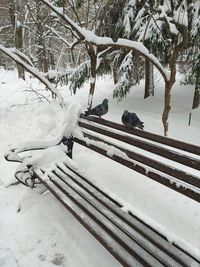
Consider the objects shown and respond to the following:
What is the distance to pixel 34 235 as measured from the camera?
3080 millimetres

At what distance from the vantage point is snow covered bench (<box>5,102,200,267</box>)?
2197mm

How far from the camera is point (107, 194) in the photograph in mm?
2973

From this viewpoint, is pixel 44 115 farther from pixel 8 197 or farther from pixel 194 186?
pixel 194 186

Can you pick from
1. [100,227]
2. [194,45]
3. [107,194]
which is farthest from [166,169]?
[194,45]

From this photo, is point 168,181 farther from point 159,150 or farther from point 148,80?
point 148,80

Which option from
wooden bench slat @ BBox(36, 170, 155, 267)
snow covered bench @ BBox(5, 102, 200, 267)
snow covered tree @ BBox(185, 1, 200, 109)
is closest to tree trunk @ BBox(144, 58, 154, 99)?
snow covered tree @ BBox(185, 1, 200, 109)

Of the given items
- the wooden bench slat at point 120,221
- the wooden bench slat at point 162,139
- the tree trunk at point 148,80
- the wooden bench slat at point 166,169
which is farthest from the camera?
the tree trunk at point 148,80

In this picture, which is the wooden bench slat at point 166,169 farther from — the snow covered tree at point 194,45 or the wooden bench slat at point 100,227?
the snow covered tree at point 194,45

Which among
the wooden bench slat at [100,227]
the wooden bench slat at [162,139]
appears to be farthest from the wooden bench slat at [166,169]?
the wooden bench slat at [100,227]

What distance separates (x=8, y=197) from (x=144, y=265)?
91.1 inches

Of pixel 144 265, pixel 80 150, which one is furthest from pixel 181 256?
pixel 80 150

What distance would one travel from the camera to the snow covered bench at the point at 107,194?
2.20 m

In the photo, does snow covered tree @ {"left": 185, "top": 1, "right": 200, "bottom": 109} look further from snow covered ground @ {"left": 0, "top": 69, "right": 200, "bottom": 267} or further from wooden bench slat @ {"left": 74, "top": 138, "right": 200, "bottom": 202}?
wooden bench slat @ {"left": 74, "top": 138, "right": 200, "bottom": 202}

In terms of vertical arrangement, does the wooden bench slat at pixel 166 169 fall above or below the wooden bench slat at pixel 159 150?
below
